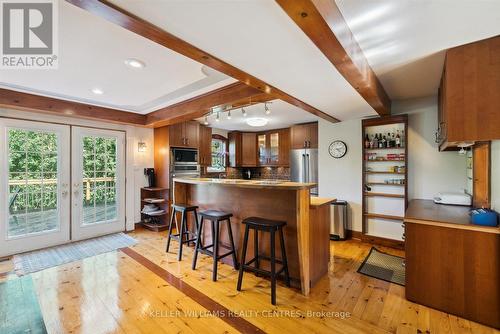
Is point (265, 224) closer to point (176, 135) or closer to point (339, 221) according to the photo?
point (339, 221)

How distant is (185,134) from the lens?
5133mm

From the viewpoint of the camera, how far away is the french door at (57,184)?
3.56 metres

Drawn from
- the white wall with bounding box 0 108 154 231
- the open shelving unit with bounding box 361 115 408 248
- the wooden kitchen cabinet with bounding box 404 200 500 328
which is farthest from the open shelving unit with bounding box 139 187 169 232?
the wooden kitchen cabinet with bounding box 404 200 500 328

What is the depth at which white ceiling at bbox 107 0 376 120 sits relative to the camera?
4.29 feet

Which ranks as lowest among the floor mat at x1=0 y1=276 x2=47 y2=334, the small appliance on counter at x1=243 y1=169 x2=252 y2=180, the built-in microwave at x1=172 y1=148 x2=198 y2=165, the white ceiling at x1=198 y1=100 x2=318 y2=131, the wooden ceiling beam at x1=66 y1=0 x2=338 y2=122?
the floor mat at x1=0 y1=276 x2=47 y2=334

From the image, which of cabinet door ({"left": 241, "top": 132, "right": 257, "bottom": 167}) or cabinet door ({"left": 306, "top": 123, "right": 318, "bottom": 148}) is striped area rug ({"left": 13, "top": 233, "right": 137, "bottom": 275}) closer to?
cabinet door ({"left": 241, "top": 132, "right": 257, "bottom": 167})

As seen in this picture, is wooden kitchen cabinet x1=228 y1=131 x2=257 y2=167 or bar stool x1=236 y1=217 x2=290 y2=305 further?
wooden kitchen cabinet x1=228 y1=131 x2=257 y2=167

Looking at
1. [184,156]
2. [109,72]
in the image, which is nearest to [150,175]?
[184,156]

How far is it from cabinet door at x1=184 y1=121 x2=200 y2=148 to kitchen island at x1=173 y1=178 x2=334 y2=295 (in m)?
1.96

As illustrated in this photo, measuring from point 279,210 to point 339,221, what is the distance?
Result: 208cm

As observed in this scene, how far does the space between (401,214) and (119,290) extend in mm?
4289

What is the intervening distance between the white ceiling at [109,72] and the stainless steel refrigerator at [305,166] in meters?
2.71

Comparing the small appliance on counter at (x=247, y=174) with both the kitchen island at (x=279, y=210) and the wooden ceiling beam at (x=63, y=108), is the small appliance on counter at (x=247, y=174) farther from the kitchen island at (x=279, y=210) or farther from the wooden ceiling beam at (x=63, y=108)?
the kitchen island at (x=279, y=210)

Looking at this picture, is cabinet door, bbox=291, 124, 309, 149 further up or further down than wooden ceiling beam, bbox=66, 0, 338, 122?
further down
